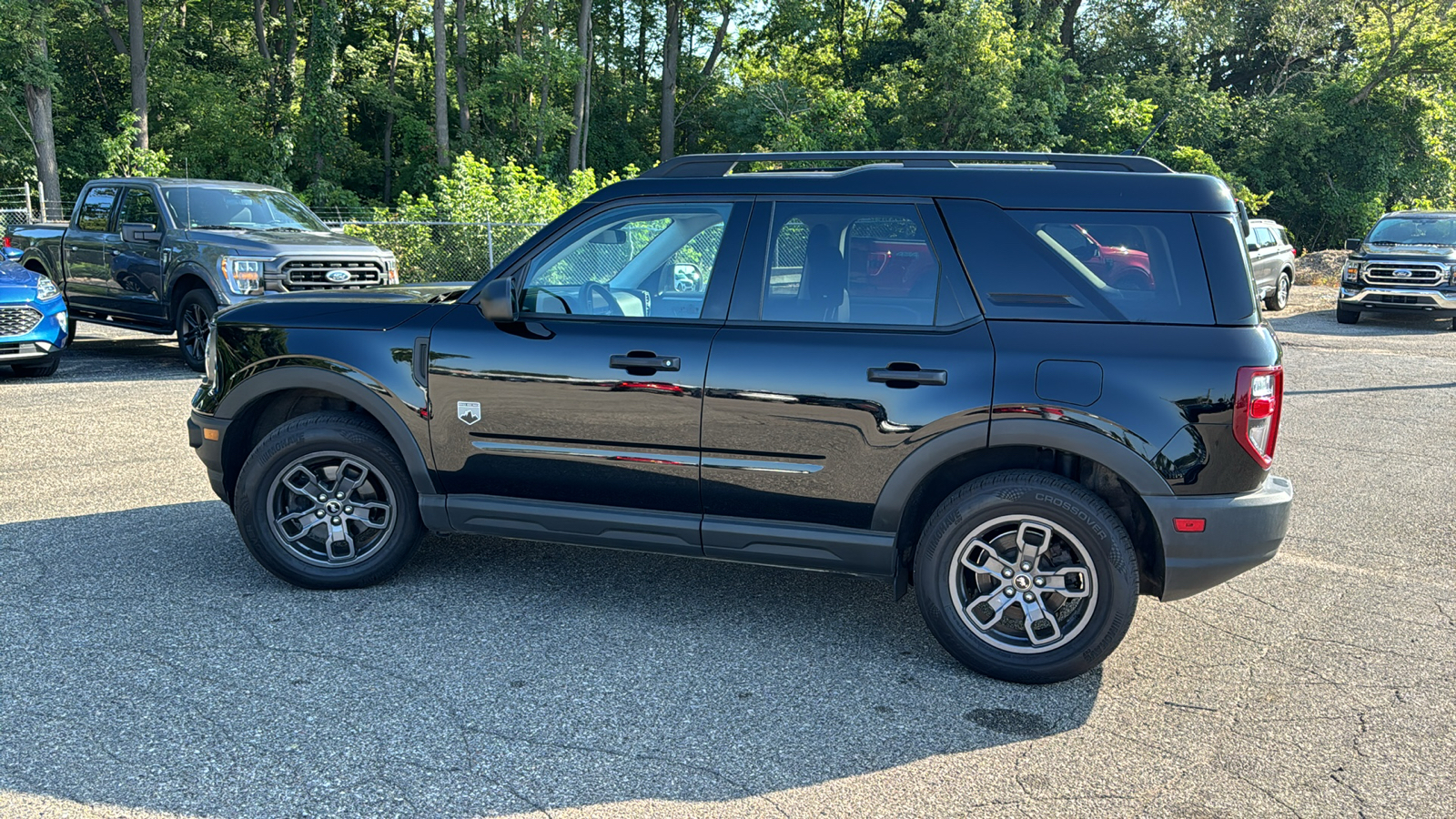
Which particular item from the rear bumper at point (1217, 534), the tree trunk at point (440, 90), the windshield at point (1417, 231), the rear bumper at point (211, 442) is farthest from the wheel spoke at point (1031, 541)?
the tree trunk at point (440, 90)

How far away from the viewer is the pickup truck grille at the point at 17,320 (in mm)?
→ 10289

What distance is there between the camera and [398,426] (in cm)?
471

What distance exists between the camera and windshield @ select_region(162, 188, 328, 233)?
37.9 feet

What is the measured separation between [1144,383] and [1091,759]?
1291 mm

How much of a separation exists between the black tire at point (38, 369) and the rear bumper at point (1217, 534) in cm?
1073

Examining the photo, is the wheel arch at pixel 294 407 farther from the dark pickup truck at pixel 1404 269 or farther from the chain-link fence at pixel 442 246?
the dark pickup truck at pixel 1404 269

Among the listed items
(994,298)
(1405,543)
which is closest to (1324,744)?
(994,298)

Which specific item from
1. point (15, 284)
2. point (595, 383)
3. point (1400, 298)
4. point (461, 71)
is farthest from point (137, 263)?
point (461, 71)

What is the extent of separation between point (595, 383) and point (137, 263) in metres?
9.08

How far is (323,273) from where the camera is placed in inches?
441

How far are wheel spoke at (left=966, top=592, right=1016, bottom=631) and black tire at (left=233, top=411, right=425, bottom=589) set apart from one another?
7.87ft

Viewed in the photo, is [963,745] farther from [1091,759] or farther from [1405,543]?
[1405,543]

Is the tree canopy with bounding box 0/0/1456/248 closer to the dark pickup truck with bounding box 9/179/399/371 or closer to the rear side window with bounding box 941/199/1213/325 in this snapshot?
the dark pickup truck with bounding box 9/179/399/371

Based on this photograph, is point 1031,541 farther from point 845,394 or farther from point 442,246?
point 442,246
